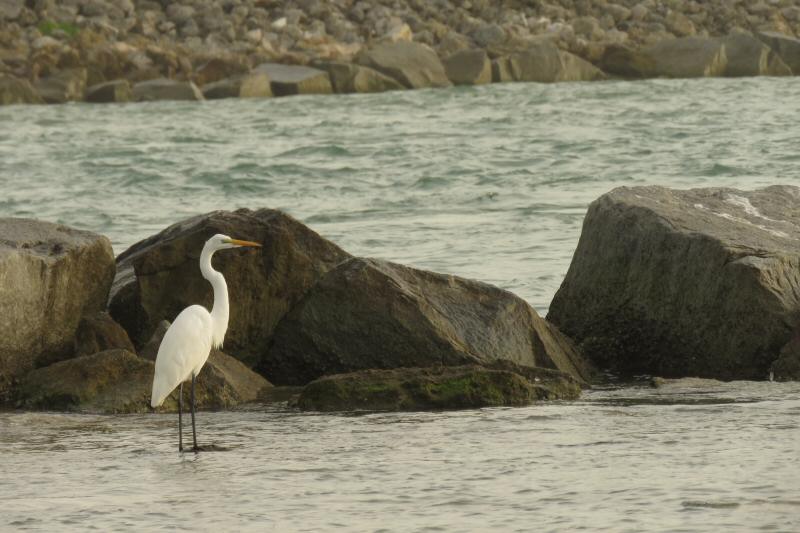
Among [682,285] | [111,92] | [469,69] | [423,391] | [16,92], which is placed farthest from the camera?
[469,69]

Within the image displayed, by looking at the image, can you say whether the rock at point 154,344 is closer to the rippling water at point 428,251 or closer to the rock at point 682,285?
the rippling water at point 428,251

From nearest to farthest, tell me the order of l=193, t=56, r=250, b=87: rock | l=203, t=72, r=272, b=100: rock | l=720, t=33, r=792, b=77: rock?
l=203, t=72, r=272, b=100: rock < l=193, t=56, r=250, b=87: rock < l=720, t=33, r=792, b=77: rock

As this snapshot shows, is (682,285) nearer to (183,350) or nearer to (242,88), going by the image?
→ (183,350)

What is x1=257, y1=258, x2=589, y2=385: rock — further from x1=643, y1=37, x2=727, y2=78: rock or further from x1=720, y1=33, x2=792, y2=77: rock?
x1=720, y1=33, x2=792, y2=77: rock

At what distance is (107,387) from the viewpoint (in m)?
8.64

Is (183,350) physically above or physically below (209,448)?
above

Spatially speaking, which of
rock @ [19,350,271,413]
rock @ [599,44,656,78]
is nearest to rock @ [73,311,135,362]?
rock @ [19,350,271,413]

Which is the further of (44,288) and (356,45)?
(356,45)

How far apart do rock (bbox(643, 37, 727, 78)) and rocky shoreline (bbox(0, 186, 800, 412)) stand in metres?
28.4

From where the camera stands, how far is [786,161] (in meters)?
21.1

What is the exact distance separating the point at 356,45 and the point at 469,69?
4.53 meters

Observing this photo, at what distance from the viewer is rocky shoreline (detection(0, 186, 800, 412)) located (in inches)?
342

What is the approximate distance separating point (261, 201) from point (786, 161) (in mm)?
7069

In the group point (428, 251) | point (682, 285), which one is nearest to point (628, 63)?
point (428, 251)
